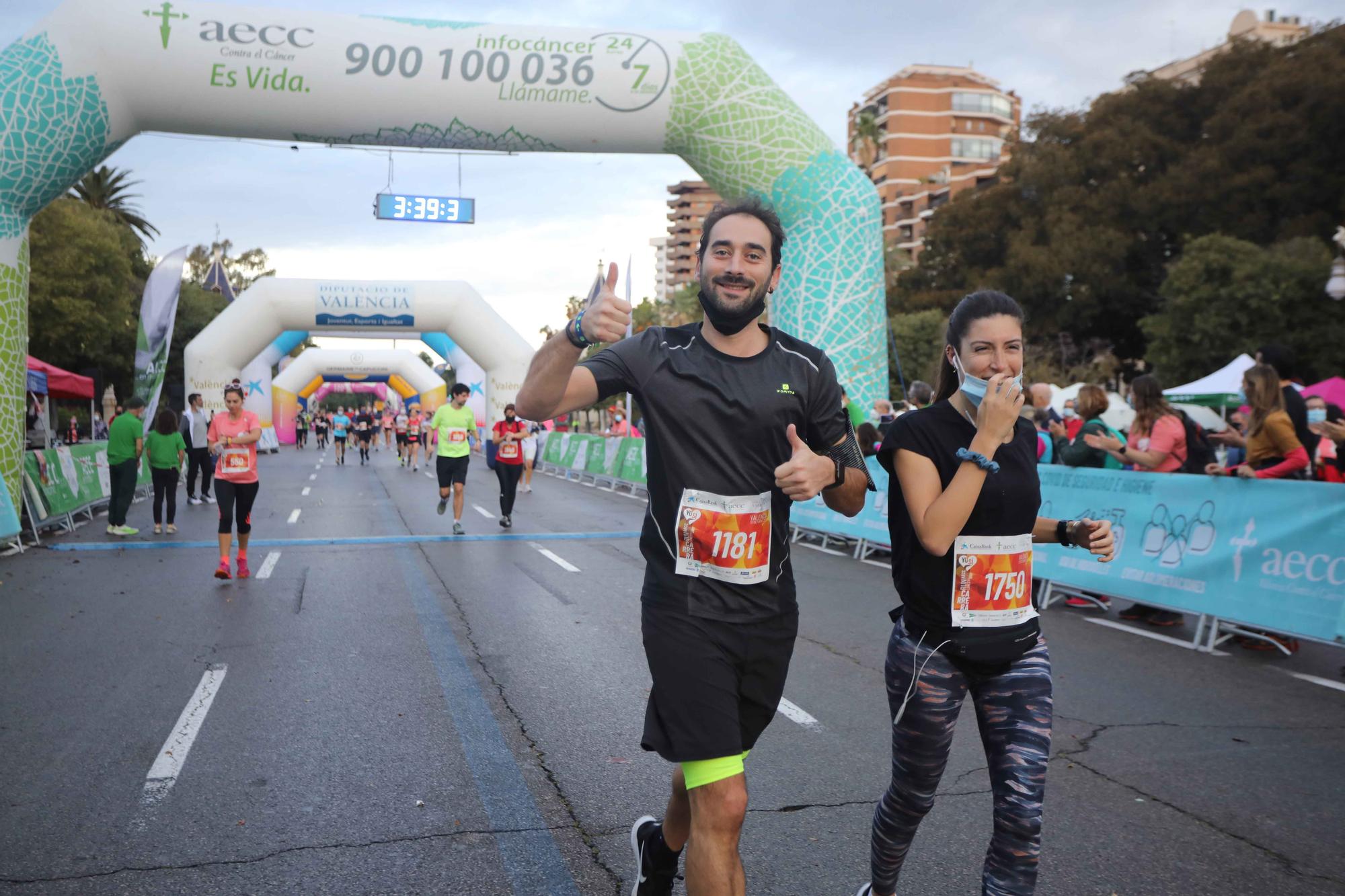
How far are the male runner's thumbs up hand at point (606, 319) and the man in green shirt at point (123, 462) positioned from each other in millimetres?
12906

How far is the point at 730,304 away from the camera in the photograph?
9.43 feet

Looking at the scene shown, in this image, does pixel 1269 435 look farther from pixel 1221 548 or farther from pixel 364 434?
pixel 364 434

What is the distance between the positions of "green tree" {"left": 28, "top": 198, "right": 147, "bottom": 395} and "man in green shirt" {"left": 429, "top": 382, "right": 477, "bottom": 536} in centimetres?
2822

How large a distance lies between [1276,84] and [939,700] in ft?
134

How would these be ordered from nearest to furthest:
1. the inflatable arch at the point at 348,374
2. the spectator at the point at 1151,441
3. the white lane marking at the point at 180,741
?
the white lane marking at the point at 180,741, the spectator at the point at 1151,441, the inflatable arch at the point at 348,374

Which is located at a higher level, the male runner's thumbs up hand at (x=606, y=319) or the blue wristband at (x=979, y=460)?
the male runner's thumbs up hand at (x=606, y=319)

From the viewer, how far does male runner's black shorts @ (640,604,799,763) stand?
2.70 meters

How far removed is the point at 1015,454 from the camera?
2982 mm

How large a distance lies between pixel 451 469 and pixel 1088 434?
8.42 meters

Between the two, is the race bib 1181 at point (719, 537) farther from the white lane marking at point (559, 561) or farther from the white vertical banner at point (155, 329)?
the white vertical banner at point (155, 329)

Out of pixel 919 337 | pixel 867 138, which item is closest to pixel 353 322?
pixel 919 337

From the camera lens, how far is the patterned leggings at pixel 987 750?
2787mm

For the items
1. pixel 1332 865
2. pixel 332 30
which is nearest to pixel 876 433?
pixel 1332 865

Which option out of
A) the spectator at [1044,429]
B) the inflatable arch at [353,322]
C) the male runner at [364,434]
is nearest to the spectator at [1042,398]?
the spectator at [1044,429]
